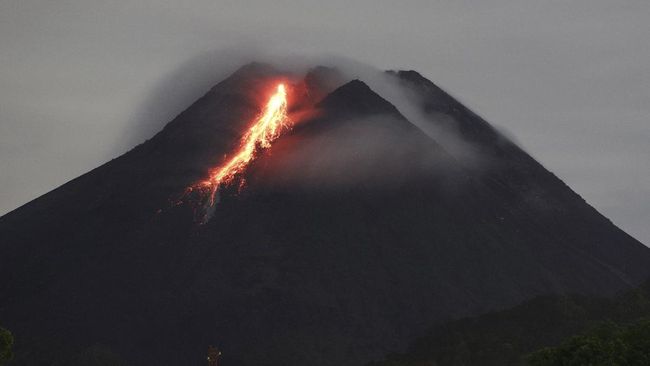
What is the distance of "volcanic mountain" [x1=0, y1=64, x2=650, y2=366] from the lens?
146 meters

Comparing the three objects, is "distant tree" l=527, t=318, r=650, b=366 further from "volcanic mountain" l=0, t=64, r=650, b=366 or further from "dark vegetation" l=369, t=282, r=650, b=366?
"volcanic mountain" l=0, t=64, r=650, b=366

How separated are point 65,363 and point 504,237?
8699 centimetres

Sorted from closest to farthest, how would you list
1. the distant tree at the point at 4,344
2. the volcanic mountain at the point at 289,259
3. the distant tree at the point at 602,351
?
1. the distant tree at the point at 602,351
2. the distant tree at the point at 4,344
3. the volcanic mountain at the point at 289,259

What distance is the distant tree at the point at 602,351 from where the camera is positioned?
5184cm

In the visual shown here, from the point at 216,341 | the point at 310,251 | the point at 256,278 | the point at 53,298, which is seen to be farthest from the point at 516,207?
the point at 53,298

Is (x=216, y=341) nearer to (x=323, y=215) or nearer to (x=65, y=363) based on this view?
(x=65, y=363)

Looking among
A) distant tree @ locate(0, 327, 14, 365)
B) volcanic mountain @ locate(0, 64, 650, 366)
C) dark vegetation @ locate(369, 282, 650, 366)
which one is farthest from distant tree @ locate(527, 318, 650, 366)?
volcanic mountain @ locate(0, 64, 650, 366)

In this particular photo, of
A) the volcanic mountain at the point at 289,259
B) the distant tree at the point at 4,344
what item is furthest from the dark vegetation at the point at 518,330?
the distant tree at the point at 4,344

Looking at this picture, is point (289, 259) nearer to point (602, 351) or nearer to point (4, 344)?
point (4, 344)

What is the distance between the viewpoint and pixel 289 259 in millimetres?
163625

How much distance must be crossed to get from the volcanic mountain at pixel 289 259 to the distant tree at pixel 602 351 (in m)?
83.0

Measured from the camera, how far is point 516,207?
197 meters

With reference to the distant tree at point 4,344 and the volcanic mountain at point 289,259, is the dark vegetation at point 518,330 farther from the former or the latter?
the distant tree at point 4,344

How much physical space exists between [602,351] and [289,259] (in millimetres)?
113824
